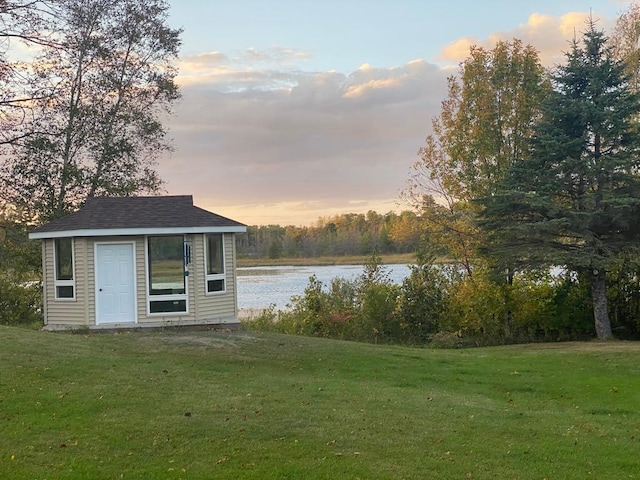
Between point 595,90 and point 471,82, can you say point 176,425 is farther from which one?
point 471,82

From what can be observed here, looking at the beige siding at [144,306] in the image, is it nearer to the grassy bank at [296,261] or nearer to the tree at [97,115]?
the tree at [97,115]

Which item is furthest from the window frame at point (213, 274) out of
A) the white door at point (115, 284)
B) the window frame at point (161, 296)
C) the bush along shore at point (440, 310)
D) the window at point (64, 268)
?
the bush along shore at point (440, 310)

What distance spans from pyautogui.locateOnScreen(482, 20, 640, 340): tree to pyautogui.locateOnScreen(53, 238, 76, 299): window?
10.5m

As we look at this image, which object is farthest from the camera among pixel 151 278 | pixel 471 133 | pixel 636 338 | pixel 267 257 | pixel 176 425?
pixel 267 257

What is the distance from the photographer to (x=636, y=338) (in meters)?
16.8

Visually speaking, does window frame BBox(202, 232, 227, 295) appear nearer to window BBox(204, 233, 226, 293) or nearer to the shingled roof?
window BBox(204, 233, 226, 293)

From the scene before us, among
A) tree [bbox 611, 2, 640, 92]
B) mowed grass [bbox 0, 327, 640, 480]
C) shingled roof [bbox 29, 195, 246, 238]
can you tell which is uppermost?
tree [bbox 611, 2, 640, 92]

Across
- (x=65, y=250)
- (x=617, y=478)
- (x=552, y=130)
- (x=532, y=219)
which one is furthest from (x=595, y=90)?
(x=65, y=250)

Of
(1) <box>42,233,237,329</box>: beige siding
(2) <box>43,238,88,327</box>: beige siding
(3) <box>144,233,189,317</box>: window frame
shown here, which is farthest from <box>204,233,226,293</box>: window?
(2) <box>43,238,88,327</box>: beige siding

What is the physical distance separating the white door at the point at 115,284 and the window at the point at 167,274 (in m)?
0.46

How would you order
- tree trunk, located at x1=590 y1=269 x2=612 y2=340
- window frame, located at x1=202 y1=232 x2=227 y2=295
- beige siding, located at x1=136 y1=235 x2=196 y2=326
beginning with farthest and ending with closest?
1. tree trunk, located at x1=590 y1=269 x2=612 y2=340
2. window frame, located at x1=202 y1=232 x2=227 y2=295
3. beige siding, located at x1=136 y1=235 x2=196 y2=326

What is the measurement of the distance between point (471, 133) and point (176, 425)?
16.3 m

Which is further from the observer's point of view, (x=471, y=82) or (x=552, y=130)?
(x=471, y=82)

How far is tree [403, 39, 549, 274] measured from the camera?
65.0ft
